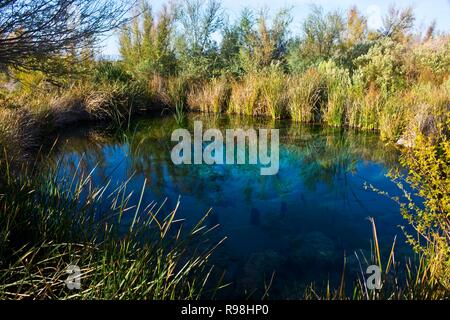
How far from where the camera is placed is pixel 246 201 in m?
3.79

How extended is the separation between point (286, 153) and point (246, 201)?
85.4 inches

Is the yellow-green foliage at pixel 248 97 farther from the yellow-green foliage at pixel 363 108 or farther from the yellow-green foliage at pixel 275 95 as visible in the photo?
the yellow-green foliage at pixel 363 108

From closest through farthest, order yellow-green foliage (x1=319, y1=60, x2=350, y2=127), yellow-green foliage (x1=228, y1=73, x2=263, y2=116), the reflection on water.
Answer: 1. the reflection on water
2. yellow-green foliage (x1=319, y1=60, x2=350, y2=127)
3. yellow-green foliage (x1=228, y1=73, x2=263, y2=116)

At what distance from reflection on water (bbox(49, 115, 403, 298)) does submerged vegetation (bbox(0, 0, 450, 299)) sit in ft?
0.96

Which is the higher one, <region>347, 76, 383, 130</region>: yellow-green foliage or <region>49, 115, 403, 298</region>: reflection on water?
<region>347, 76, 383, 130</region>: yellow-green foliage

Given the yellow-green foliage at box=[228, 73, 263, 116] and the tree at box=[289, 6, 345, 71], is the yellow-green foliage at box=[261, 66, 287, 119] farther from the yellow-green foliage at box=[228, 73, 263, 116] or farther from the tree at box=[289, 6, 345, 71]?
the tree at box=[289, 6, 345, 71]

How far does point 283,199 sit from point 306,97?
5.03 meters

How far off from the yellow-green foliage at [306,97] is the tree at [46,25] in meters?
5.55

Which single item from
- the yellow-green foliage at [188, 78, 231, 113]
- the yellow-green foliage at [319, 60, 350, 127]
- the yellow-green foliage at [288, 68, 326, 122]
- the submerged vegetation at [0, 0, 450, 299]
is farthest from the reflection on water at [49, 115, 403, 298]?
the yellow-green foliage at [188, 78, 231, 113]

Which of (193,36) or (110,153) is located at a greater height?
(193,36)

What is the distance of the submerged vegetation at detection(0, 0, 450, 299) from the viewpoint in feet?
5.72

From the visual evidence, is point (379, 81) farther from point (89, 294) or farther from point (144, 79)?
point (89, 294)

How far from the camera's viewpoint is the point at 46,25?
301cm

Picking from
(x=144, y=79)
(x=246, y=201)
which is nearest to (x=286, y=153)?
(x=246, y=201)
